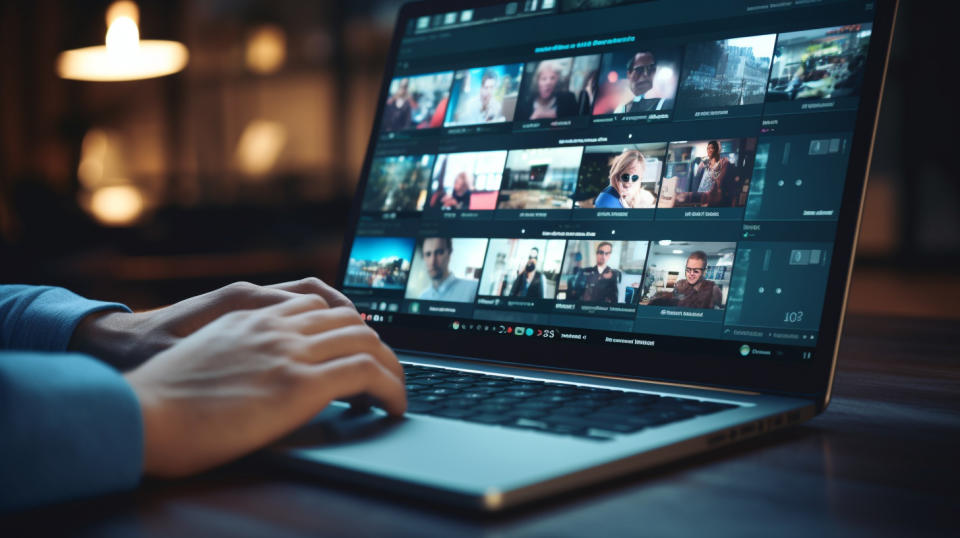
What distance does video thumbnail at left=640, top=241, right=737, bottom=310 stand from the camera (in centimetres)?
73

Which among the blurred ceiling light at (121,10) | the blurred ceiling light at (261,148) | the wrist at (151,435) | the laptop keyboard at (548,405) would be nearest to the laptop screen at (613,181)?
the laptop keyboard at (548,405)

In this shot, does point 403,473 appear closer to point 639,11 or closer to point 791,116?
point 791,116

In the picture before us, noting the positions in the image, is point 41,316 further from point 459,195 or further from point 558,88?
point 558,88

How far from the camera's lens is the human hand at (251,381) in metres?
0.45

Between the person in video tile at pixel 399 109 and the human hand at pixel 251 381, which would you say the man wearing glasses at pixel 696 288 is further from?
the person in video tile at pixel 399 109

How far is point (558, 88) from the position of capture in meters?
0.89

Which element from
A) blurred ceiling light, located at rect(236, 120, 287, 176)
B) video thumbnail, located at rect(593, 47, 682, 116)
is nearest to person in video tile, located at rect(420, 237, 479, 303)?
video thumbnail, located at rect(593, 47, 682, 116)

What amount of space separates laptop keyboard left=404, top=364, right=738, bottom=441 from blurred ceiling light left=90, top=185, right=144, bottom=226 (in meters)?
5.29

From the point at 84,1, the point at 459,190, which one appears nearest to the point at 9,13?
the point at 84,1

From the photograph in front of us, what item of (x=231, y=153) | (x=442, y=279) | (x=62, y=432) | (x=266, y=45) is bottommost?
(x=62, y=432)

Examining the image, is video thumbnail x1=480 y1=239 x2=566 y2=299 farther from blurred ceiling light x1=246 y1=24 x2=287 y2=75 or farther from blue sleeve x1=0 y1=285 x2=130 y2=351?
blurred ceiling light x1=246 y1=24 x2=287 y2=75

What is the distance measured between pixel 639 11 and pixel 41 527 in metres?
0.70

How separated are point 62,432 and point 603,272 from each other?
51 centimetres

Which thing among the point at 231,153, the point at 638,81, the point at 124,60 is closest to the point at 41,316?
Result: the point at 638,81
